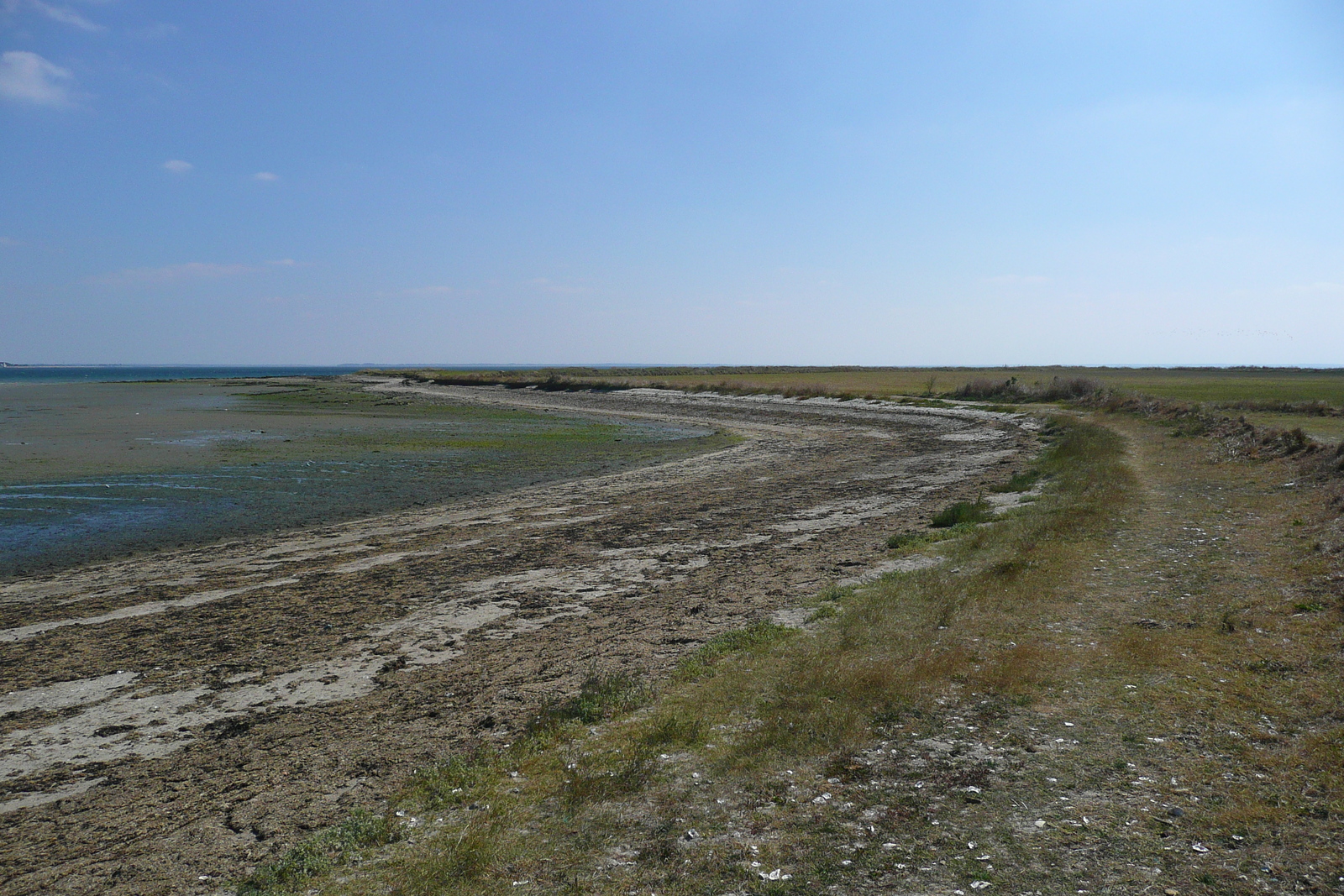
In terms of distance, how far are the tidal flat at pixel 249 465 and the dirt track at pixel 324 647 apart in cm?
253

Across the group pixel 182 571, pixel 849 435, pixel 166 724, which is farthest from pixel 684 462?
pixel 166 724

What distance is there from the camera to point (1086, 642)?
8.39 m

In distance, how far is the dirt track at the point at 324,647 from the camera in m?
5.99

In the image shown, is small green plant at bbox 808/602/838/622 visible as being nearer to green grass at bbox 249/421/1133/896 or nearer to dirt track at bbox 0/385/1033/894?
green grass at bbox 249/421/1133/896

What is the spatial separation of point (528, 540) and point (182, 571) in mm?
6107

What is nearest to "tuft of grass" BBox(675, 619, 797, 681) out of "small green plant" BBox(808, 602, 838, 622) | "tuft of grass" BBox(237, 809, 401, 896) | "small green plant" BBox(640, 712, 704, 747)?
"small green plant" BBox(808, 602, 838, 622)

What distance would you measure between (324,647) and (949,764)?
747 centimetres

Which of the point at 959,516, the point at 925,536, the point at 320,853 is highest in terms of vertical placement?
the point at 959,516

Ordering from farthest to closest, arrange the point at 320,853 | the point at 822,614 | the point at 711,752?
Result: the point at 822,614 → the point at 711,752 → the point at 320,853

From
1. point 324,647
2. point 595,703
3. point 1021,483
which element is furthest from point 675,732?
point 1021,483

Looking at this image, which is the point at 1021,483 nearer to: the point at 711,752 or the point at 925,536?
the point at 925,536

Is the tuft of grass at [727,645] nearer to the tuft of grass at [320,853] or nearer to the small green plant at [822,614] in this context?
the small green plant at [822,614]

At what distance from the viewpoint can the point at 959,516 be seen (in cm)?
1597

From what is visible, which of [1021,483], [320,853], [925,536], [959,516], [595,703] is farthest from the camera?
[1021,483]
